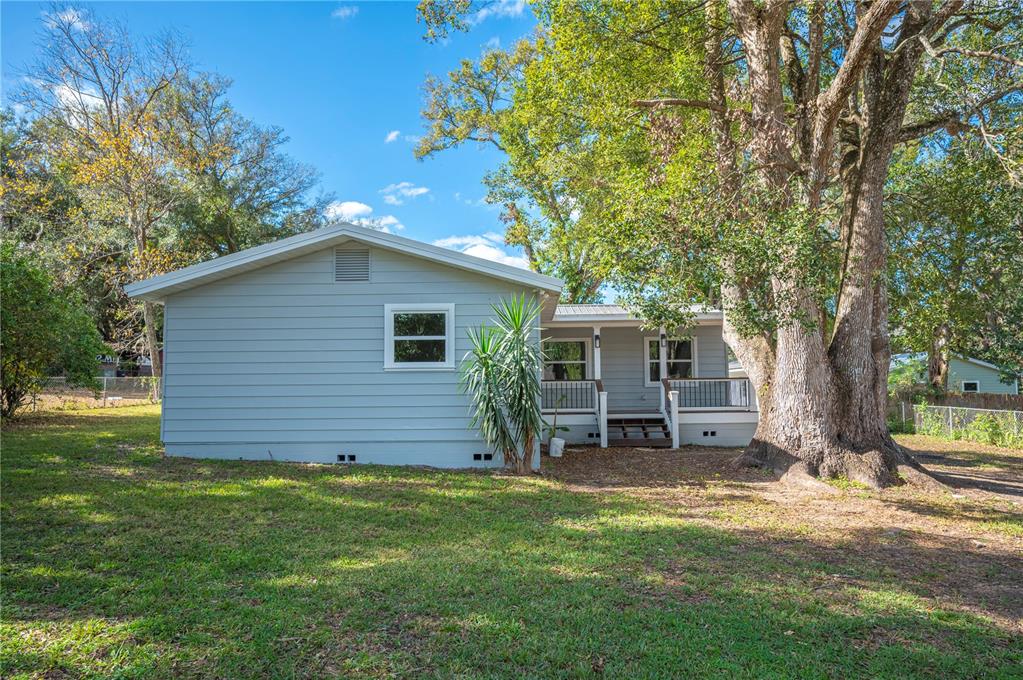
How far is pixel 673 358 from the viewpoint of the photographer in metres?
15.3

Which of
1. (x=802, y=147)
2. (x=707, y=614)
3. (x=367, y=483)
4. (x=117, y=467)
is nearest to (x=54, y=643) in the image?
(x=707, y=614)

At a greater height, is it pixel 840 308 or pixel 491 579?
pixel 840 308

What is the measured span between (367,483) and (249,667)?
4.88 m

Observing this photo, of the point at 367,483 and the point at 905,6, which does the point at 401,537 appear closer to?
the point at 367,483

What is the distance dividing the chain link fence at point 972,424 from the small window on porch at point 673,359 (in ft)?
23.7

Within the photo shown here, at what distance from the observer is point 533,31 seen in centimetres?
2120

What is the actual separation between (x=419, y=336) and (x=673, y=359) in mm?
8346

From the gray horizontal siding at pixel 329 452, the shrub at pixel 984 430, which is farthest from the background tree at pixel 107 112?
the shrub at pixel 984 430

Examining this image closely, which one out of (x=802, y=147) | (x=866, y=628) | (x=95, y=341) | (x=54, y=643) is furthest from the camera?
(x=95, y=341)

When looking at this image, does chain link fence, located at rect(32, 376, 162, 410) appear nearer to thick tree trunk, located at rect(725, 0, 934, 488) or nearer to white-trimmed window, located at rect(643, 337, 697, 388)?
white-trimmed window, located at rect(643, 337, 697, 388)

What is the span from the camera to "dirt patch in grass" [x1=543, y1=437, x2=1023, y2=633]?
14.9 feet

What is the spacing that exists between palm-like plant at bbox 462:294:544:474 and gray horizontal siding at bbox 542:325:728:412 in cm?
658

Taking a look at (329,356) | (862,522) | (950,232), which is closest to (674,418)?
(950,232)

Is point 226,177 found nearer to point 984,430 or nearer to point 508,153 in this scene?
point 508,153
